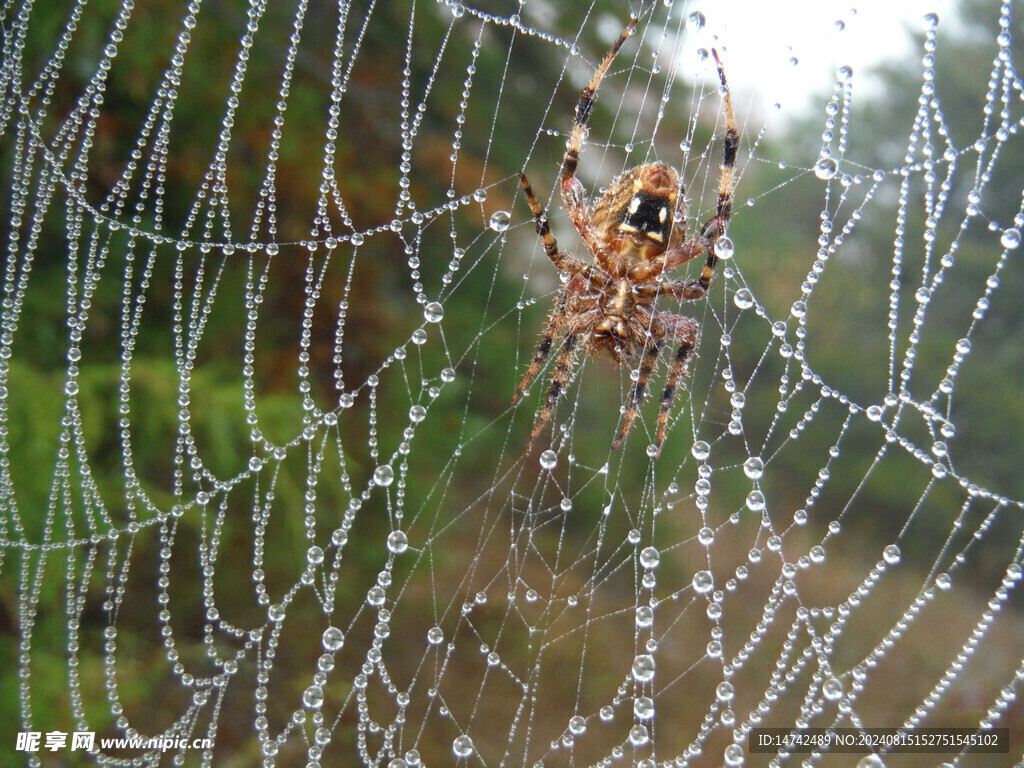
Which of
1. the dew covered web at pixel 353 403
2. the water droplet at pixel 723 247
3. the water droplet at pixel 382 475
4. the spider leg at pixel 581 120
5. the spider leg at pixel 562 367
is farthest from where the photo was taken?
the dew covered web at pixel 353 403

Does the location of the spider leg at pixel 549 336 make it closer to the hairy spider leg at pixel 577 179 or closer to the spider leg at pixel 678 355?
the hairy spider leg at pixel 577 179

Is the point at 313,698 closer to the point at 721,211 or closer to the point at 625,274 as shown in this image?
the point at 625,274

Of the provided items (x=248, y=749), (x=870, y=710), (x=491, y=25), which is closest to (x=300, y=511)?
(x=248, y=749)

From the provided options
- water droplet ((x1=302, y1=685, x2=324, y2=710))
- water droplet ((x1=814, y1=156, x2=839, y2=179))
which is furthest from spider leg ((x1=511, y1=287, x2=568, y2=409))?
water droplet ((x1=302, y1=685, x2=324, y2=710))

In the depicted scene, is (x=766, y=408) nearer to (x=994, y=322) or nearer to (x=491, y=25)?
(x=994, y=322)

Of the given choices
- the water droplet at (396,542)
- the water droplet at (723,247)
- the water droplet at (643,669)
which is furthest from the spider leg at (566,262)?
the water droplet at (643,669)

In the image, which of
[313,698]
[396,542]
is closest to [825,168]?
[396,542]

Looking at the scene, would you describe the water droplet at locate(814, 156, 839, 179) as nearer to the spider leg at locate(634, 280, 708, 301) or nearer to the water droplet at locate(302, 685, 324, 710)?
the spider leg at locate(634, 280, 708, 301)
